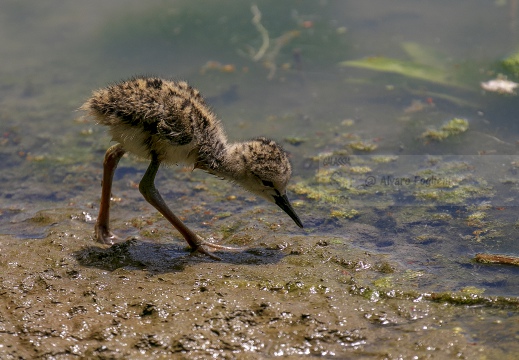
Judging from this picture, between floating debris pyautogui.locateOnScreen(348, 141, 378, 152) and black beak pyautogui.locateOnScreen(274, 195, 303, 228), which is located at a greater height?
floating debris pyautogui.locateOnScreen(348, 141, 378, 152)

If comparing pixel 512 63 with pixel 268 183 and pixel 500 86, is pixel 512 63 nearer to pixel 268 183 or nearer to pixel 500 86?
pixel 500 86

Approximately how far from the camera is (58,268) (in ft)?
14.4

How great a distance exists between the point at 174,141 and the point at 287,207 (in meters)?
1.10

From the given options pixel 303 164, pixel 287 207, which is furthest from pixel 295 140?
pixel 287 207

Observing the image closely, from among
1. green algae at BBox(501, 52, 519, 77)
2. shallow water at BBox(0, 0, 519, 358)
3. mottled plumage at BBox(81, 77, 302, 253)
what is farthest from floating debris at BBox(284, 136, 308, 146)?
green algae at BBox(501, 52, 519, 77)

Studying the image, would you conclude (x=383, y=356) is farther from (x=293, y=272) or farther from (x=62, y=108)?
(x=62, y=108)

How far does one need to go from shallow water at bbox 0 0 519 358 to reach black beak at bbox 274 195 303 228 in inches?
6.2

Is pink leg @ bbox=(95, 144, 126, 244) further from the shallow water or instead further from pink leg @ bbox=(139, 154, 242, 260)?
pink leg @ bbox=(139, 154, 242, 260)

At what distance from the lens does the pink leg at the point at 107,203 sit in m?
5.17

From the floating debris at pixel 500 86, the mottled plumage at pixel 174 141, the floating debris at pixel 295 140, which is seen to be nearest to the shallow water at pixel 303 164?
the floating debris at pixel 295 140

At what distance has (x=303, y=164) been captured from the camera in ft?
21.7

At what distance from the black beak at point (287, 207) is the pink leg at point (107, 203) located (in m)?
1.31

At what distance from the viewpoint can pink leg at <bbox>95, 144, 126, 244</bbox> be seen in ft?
17.0

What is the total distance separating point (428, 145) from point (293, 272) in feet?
9.72
